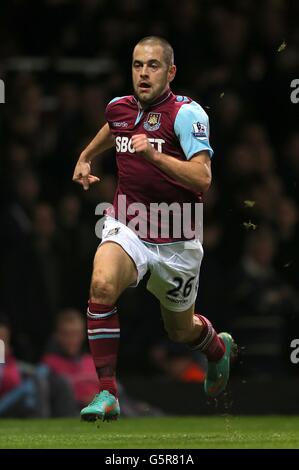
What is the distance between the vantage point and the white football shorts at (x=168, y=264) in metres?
8.91

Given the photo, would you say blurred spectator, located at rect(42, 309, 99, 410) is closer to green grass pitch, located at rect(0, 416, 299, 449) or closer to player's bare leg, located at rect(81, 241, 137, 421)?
green grass pitch, located at rect(0, 416, 299, 449)

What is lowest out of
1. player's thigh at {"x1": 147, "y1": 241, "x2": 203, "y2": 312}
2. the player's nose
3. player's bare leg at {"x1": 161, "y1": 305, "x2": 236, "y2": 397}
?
player's bare leg at {"x1": 161, "y1": 305, "x2": 236, "y2": 397}

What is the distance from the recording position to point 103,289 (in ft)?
27.9

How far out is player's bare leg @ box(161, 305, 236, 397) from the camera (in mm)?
9523

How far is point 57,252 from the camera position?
1360 centimetres

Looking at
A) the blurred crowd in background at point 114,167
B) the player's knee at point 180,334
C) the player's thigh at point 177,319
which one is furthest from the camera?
the blurred crowd in background at point 114,167

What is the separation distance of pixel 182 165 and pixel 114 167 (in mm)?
5925

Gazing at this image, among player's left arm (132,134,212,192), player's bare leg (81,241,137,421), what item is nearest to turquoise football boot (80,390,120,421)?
player's bare leg (81,241,137,421)

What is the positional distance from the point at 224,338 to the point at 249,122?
505 centimetres

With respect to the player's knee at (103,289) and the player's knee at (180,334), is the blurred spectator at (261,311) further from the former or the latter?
the player's knee at (103,289)

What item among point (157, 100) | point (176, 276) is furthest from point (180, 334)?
point (157, 100)

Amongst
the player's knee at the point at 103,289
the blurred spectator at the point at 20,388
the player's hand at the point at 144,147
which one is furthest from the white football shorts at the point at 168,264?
the blurred spectator at the point at 20,388

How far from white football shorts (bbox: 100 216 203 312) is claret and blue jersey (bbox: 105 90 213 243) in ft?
0.40

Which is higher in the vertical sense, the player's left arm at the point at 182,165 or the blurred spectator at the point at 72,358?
the player's left arm at the point at 182,165
